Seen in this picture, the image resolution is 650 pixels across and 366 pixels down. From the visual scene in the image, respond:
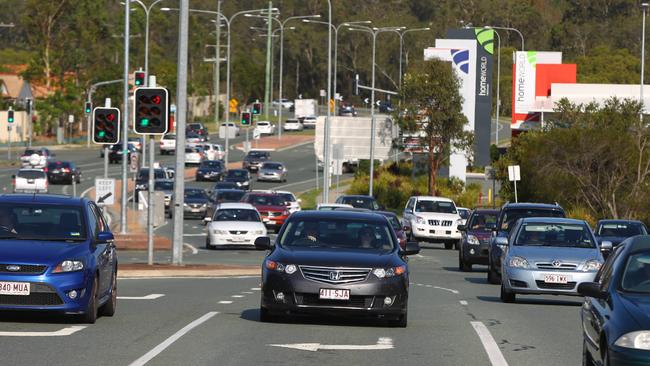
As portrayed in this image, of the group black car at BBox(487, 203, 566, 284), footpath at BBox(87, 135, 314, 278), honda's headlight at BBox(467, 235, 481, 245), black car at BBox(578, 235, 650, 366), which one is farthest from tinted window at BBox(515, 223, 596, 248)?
black car at BBox(578, 235, 650, 366)

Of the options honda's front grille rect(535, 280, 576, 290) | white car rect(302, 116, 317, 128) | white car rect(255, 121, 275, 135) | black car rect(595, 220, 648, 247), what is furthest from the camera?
white car rect(302, 116, 317, 128)

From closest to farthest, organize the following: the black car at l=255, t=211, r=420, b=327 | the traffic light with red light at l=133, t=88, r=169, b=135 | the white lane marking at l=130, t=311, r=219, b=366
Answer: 1. the white lane marking at l=130, t=311, r=219, b=366
2. the black car at l=255, t=211, r=420, b=327
3. the traffic light with red light at l=133, t=88, r=169, b=135

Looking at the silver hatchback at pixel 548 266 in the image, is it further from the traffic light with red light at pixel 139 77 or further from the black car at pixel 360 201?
the traffic light with red light at pixel 139 77

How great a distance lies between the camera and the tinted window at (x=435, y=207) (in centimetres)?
4951

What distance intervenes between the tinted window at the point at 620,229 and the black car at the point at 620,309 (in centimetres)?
2685

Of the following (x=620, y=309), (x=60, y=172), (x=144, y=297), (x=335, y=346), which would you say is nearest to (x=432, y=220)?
(x=144, y=297)

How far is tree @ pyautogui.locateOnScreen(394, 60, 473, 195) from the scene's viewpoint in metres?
72.4

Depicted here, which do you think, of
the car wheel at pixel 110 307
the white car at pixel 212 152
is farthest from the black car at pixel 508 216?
the white car at pixel 212 152

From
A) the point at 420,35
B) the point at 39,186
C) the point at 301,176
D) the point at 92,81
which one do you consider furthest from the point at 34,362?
the point at 420,35

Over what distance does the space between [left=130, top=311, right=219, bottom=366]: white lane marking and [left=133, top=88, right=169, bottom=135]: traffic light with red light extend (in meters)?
10.1

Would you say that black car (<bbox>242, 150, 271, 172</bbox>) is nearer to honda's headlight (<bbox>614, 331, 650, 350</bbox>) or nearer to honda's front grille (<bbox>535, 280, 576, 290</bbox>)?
honda's front grille (<bbox>535, 280, 576, 290</bbox>)

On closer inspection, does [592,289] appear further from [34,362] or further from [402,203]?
[402,203]

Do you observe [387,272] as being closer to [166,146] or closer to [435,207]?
[435,207]

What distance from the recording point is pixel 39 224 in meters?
18.6
